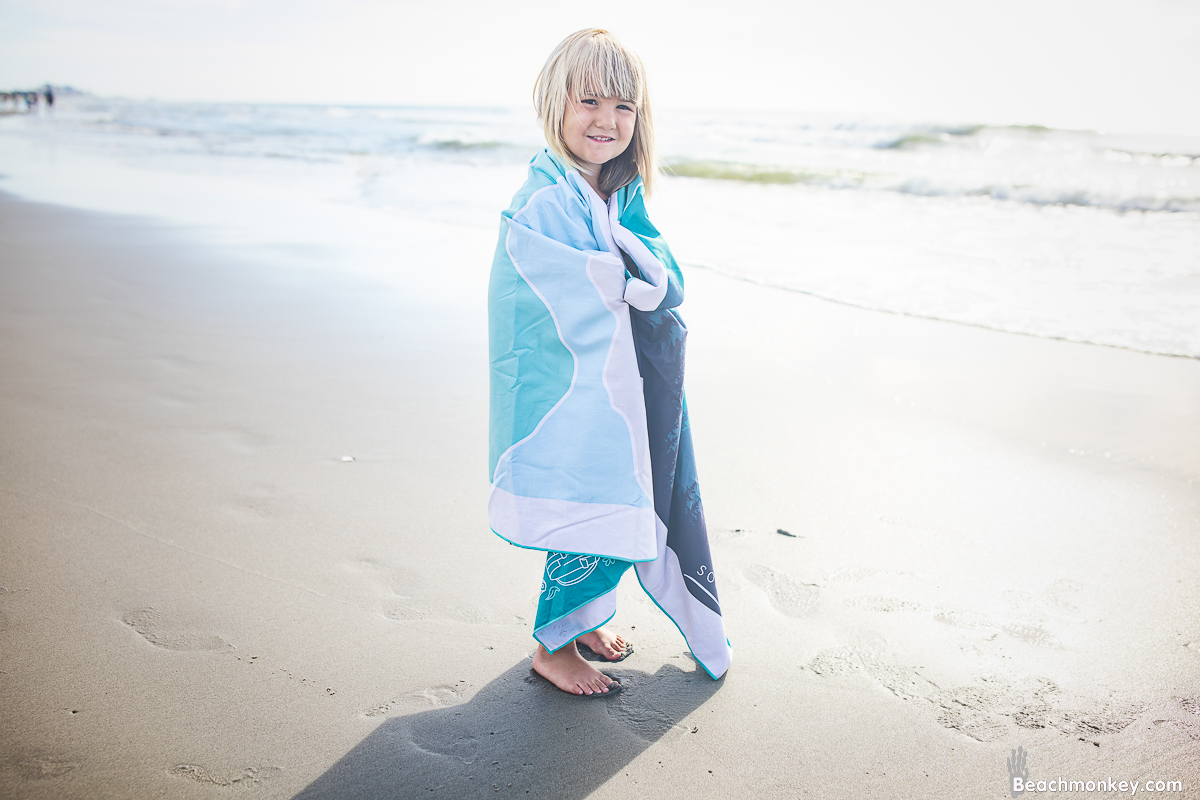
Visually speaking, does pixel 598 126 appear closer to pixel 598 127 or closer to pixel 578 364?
pixel 598 127

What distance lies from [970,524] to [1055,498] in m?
0.50

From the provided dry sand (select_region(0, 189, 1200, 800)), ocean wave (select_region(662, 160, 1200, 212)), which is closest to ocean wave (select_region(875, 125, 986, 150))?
ocean wave (select_region(662, 160, 1200, 212))

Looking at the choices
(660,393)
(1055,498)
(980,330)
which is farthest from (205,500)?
(980,330)

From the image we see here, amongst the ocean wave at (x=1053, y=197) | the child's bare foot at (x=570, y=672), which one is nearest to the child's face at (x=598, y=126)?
the child's bare foot at (x=570, y=672)

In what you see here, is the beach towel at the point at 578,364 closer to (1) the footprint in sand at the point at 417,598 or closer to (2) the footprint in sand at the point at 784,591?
(1) the footprint in sand at the point at 417,598

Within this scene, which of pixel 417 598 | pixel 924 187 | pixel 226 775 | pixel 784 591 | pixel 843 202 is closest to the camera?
pixel 226 775

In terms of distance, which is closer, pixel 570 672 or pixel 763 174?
pixel 570 672

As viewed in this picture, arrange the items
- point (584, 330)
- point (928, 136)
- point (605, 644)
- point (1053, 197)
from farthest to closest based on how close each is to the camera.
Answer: point (928, 136) < point (1053, 197) < point (605, 644) < point (584, 330)

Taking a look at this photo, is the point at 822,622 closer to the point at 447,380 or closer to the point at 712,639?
the point at 712,639

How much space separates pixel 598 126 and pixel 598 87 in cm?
9

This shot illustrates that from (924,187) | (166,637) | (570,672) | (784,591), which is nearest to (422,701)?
(570,672)

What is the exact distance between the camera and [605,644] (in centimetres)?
211

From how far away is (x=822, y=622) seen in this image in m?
2.22

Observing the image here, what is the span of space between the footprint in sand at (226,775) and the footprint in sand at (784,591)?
4.64ft
